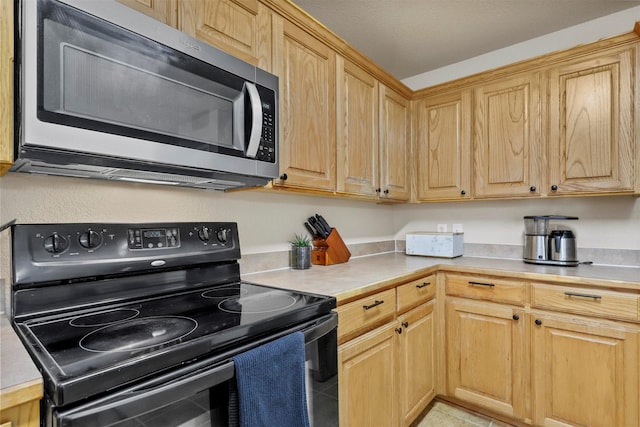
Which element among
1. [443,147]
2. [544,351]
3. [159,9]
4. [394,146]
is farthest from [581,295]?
[159,9]

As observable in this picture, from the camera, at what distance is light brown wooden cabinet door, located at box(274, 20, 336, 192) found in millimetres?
1564

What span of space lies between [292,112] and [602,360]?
1.94 m

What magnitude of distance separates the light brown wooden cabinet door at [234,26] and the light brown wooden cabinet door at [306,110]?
0.09 m

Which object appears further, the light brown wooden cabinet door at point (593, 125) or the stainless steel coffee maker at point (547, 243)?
the stainless steel coffee maker at point (547, 243)

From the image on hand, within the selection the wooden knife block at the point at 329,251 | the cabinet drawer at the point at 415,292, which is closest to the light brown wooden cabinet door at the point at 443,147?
the cabinet drawer at the point at 415,292

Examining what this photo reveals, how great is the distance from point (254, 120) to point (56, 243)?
2.48ft

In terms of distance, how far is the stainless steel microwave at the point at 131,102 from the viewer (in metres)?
0.82

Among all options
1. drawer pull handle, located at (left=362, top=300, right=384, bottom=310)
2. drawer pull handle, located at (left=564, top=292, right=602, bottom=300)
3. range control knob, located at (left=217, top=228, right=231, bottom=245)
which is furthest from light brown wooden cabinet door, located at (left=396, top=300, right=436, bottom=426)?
range control knob, located at (left=217, top=228, right=231, bottom=245)

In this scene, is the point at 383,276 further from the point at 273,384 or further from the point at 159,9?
the point at 159,9

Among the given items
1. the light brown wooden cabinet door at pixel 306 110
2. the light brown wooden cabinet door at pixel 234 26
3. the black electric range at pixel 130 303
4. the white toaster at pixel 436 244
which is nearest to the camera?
the black electric range at pixel 130 303

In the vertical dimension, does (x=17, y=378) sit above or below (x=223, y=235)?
below

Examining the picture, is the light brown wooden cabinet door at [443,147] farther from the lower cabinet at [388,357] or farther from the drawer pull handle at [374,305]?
the drawer pull handle at [374,305]

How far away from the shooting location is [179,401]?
74 cm

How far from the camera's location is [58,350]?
746 mm
